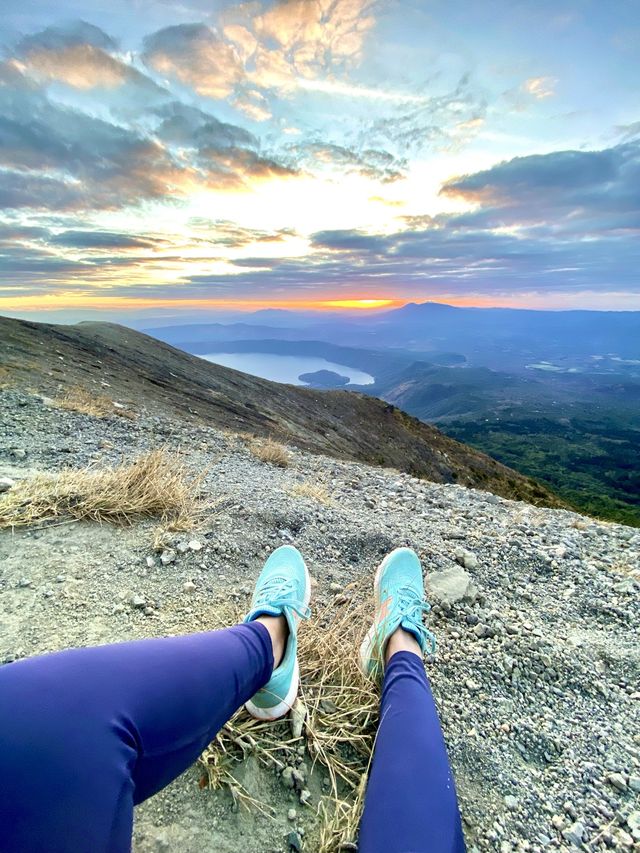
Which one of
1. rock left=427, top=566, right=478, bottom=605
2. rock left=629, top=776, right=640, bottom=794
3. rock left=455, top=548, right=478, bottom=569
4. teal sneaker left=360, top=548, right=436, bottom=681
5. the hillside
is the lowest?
the hillside

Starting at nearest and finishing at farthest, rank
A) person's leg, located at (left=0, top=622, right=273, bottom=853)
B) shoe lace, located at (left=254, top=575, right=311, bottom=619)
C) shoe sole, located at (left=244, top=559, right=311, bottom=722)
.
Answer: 1. person's leg, located at (left=0, top=622, right=273, bottom=853)
2. shoe sole, located at (left=244, top=559, right=311, bottom=722)
3. shoe lace, located at (left=254, top=575, right=311, bottom=619)

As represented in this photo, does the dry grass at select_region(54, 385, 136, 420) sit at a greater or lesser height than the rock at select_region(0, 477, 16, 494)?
lesser

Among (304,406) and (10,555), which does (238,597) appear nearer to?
(10,555)

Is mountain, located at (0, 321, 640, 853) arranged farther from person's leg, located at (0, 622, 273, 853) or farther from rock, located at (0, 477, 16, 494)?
person's leg, located at (0, 622, 273, 853)

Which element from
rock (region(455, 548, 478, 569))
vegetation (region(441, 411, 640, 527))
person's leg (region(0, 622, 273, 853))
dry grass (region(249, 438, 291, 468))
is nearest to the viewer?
person's leg (region(0, 622, 273, 853))

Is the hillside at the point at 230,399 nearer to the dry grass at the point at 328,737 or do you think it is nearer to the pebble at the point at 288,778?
the dry grass at the point at 328,737

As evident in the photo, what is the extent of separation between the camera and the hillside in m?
12.8

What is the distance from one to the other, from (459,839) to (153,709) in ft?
3.38

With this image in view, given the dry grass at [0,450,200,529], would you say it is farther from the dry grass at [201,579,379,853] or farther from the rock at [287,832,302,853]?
the rock at [287,832,302,853]

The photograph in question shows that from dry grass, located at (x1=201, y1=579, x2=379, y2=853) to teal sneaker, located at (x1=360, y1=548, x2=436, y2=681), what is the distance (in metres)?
0.10

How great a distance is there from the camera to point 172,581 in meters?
2.59

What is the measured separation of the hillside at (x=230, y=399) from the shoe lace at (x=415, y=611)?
842 centimetres

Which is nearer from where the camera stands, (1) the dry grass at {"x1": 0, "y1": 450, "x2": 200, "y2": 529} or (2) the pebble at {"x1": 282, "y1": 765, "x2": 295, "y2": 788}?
(2) the pebble at {"x1": 282, "y1": 765, "x2": 295, "y2": 788}

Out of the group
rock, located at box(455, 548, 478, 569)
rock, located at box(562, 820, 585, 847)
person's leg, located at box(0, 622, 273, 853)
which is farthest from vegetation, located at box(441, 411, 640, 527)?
person's leg, located at box(0, 622, 273, 853)
